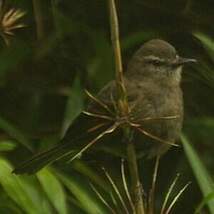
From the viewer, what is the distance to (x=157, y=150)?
4.17 m

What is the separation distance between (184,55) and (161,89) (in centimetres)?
52

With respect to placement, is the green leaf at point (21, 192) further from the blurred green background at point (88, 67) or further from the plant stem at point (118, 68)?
the plant stem at point (118, 68)

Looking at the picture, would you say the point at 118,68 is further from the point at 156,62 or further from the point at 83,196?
the point at 156,62

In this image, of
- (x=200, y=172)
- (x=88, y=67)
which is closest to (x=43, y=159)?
(x=200, y=172)

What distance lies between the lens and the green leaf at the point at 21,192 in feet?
12.1

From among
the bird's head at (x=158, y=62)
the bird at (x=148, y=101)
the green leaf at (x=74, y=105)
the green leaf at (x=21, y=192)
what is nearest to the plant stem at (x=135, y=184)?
the bird at (x=148, y=101)

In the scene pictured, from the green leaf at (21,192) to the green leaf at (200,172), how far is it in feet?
1.96

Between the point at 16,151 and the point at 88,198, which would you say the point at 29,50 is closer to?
the point at 16,151

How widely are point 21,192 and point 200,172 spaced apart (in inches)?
30.7

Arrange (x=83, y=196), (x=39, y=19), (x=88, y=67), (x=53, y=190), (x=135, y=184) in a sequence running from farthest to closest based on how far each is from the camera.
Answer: (x=88, y=67) < (x=39, y=19) < (x=83, y=196) < (x=53, y=190) < (x=135, y=184)

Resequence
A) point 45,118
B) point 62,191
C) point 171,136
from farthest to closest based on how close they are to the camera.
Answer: point 45,118 → point 171,136 → point 62,191

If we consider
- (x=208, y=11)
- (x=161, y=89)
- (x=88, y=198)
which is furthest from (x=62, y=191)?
(x=208, y=11)

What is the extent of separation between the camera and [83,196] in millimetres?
3971

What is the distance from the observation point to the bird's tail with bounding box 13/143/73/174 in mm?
3594
